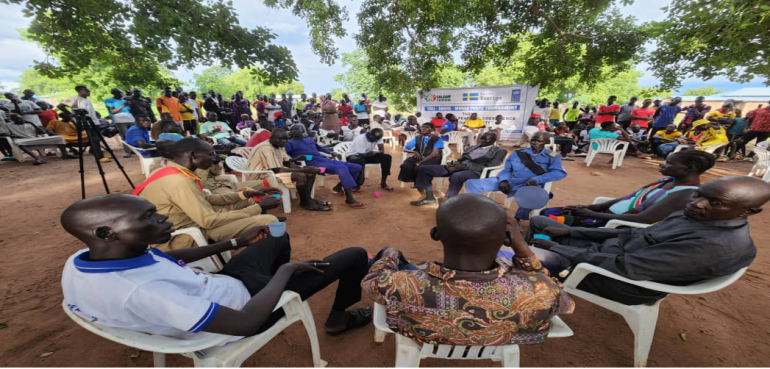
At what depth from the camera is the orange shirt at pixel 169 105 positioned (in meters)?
7.49

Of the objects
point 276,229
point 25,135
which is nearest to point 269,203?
point 276,229

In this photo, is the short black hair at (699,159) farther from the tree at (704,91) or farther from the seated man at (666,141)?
the tree at (704,91)

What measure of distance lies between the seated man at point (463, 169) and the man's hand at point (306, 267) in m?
2.94

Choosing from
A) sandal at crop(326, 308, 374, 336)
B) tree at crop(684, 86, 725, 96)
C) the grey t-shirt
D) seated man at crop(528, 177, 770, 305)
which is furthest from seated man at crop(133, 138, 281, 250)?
tree at crop(684, 86, 725, 96)

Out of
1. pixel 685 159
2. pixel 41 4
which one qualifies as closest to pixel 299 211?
pixel 41 4

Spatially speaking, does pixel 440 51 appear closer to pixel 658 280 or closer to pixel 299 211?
pixel 299 211

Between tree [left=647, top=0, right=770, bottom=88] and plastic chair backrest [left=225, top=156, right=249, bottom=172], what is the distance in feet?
21.9

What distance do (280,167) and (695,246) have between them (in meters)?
4.41

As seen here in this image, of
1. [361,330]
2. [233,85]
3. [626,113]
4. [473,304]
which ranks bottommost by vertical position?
[361,330]

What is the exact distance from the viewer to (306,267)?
1.58 m

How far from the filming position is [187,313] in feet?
3.43

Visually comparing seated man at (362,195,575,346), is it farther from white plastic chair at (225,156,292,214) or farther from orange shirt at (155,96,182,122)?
orange shirt at (155,96,182,122)

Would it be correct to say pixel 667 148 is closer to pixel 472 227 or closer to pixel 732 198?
pixel 732 198

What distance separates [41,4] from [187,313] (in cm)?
384
